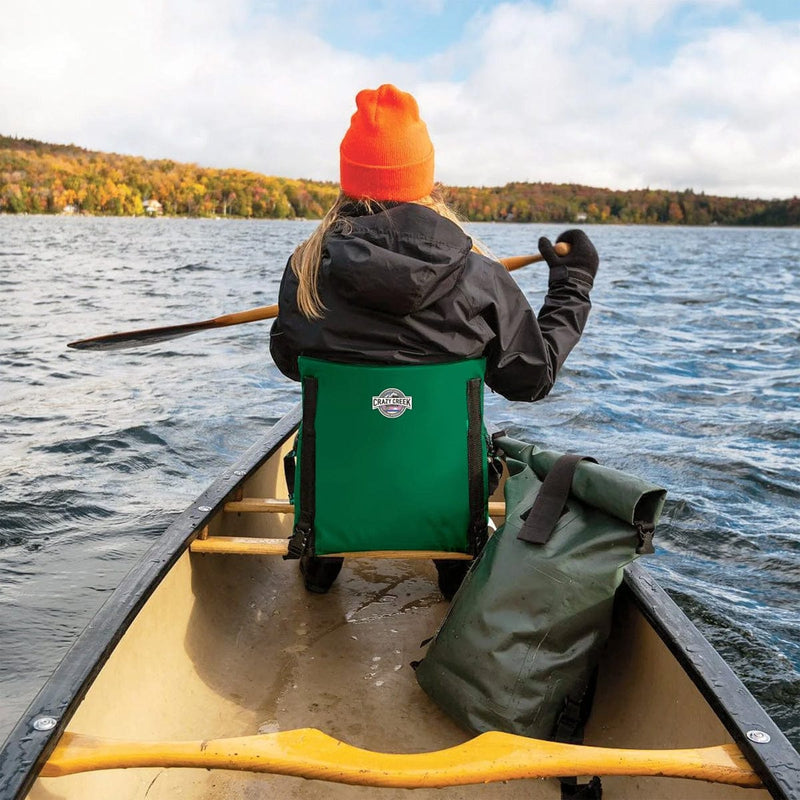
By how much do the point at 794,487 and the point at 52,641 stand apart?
18.3ft

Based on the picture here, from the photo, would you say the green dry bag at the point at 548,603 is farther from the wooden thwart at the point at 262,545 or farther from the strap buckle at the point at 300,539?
the strap buckle at the point at 300,539

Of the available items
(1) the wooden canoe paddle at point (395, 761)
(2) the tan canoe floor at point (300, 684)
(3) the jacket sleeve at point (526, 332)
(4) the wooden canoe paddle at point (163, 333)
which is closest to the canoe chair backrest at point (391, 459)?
(3) the jacket sleeve at point (526, 332)

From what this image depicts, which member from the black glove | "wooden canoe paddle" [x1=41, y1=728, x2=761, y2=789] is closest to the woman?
the black glove

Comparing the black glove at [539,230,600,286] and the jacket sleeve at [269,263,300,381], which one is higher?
the black glove at [539,230,600,286]

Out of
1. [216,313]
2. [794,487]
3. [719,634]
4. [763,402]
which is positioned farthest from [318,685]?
[216,313]

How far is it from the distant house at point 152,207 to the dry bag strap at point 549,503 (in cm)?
12087

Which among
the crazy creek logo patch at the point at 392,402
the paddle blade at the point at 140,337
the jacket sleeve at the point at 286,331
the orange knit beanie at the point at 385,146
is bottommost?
the paddle blade at the point at 140,337

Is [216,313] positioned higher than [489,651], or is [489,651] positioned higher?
[489,651]

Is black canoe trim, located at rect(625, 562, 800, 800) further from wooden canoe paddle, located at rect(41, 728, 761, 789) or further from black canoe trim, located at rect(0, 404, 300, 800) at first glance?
black canoe trim, located at rect(0, 404, 300, 800)

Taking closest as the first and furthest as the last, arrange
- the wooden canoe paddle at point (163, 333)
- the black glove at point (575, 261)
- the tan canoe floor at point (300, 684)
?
the tan canoe floor at point (300, 684) → the black glove at point (575, 261) → the wooden canoe paddle at point (163, 333)

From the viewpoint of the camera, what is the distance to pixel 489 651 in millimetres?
2400

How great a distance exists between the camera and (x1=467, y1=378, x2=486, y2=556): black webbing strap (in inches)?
103

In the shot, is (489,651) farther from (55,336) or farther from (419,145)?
(55,336)

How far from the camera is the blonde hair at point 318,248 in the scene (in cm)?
250
